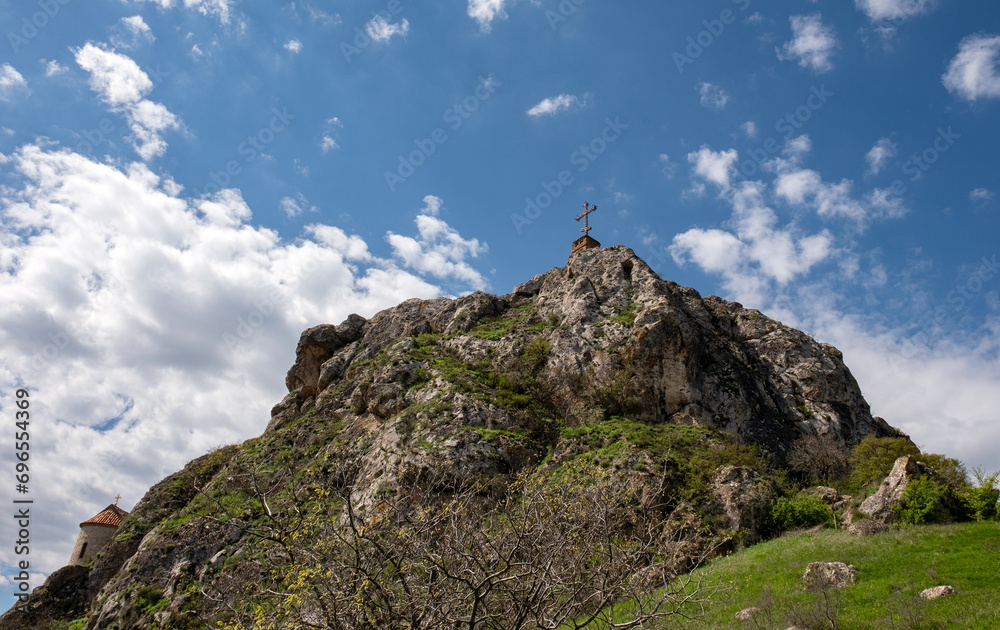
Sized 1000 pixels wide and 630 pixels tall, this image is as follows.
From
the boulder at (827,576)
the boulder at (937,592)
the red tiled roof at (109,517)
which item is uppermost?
the red tiled roof at (109,517)

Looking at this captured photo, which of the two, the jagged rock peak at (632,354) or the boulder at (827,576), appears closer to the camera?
the boulder at (827,576)

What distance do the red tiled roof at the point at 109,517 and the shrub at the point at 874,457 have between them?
161 ft

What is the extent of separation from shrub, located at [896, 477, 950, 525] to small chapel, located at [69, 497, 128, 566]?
4614 centimetres

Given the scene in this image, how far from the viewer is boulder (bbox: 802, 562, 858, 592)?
49.5ft

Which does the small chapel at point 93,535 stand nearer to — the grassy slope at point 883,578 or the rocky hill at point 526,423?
the rocky hill at point 526,423

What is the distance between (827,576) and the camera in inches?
611

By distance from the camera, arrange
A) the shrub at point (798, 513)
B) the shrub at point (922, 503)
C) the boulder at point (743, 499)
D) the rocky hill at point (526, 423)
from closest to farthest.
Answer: the shrub at point (922, 503)
the shrub at point (798, 513)
the boulder at point (743, 499)
the rocky hill at point (526, 423)

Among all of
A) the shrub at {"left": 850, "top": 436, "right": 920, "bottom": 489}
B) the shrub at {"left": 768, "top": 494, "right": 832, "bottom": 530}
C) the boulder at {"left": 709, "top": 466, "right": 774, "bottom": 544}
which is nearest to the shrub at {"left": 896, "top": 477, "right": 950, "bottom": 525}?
the shrub at {"left": 768, "top": 494, "right": 832, "bottom": 530}

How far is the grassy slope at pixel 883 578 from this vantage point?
12328 mm

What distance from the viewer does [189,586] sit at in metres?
26.0

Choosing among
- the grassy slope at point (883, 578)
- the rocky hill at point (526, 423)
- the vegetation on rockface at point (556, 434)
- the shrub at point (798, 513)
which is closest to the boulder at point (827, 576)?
the grassy slope at point (883, 578)

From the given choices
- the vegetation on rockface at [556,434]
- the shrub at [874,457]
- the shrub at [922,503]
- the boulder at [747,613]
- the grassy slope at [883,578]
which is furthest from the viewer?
the shrub at [874,457]

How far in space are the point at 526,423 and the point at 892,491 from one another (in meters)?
17.4

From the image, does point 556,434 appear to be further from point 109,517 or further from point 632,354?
point 109,517
